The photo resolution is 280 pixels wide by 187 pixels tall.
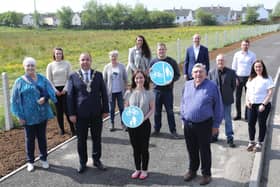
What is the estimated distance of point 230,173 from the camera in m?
6.10

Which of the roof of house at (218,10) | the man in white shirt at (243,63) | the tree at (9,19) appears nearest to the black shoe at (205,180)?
the man in white shirt at (243,63)

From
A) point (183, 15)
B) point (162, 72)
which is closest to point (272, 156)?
point (162, 72)

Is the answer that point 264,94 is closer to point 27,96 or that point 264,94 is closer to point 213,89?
point 213,89

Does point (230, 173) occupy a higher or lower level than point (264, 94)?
lower

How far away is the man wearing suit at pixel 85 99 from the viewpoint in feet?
19.6

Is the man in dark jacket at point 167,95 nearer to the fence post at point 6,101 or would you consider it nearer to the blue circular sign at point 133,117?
the blue circular sign at point 133,117

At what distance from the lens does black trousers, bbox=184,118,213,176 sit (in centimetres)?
552

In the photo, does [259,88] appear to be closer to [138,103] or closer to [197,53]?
[197,53]

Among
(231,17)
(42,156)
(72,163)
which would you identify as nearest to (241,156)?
(72,163)

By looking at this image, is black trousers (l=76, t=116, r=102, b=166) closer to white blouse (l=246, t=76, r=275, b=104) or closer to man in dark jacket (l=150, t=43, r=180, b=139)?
man in dark jacket (l=150, t=43, r=180, b=139)

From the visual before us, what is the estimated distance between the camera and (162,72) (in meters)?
7.69

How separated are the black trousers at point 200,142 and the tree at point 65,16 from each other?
12843 centimetres

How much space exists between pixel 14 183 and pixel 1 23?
16140cm

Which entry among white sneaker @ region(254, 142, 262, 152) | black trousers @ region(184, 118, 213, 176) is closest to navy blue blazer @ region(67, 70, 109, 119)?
black trousers @ region(184, 118, 213, 176)
